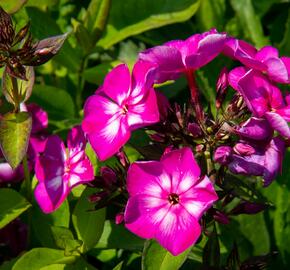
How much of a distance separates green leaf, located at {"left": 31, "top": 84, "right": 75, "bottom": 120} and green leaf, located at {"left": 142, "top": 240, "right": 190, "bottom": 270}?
2.33ft

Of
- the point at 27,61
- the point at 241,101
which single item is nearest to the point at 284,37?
the point at 241,101

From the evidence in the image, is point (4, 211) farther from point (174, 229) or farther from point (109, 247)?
point (174, 229)

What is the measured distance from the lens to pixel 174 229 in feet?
3.82

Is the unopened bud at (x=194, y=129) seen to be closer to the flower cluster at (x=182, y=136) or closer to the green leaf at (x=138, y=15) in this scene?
the flower cluster at (x=182, y=136)

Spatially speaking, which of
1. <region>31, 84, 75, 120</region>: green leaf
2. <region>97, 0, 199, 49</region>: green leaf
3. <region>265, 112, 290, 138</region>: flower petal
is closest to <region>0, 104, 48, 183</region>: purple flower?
<region>31, 84, 75, 120</region>: green leaf

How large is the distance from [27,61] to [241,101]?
0.43 metres

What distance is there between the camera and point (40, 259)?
137 cm

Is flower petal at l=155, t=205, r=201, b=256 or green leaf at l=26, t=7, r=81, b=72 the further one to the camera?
green leaf at l=26, t=7, r=81, b=72

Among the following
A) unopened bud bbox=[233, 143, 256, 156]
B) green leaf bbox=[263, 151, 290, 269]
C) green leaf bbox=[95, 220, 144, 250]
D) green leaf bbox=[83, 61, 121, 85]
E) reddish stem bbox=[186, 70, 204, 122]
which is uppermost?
reddish stem bbox=[186, 70, 204, 122]

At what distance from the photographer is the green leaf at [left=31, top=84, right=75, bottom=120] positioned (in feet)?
6.06

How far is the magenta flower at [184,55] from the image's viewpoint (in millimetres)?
1175

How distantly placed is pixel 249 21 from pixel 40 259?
1.14 metres

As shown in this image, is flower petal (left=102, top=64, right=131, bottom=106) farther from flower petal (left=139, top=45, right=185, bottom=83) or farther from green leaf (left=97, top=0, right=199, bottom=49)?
green leaf (left=97, top=0, right=199, bottom=49)

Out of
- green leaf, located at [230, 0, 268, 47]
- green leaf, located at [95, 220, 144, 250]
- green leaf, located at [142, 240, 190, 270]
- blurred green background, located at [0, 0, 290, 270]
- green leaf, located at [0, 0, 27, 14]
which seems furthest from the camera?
green leaf, located at [230, 0, 268, 47]
